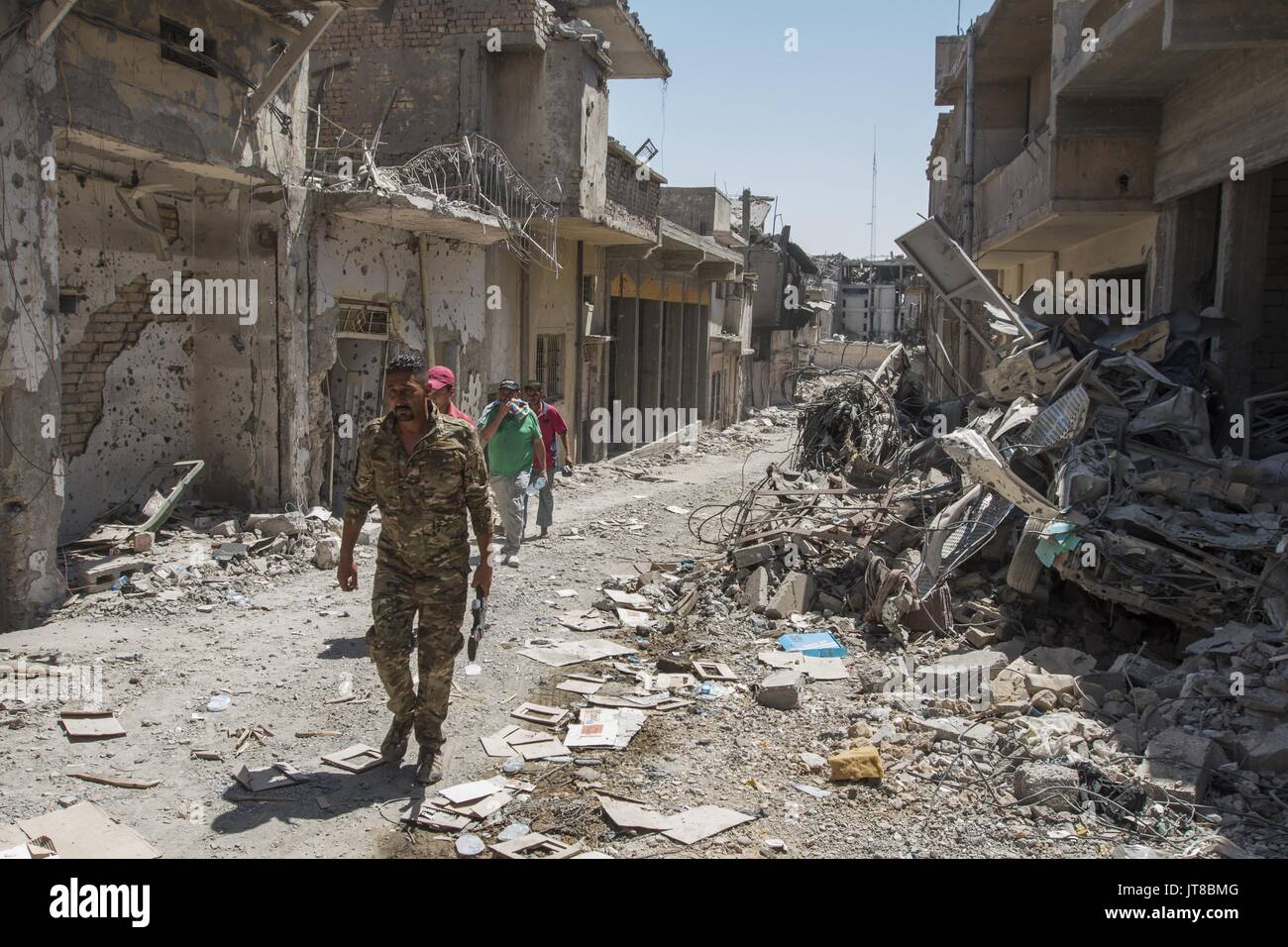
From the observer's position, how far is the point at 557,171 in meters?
14.2

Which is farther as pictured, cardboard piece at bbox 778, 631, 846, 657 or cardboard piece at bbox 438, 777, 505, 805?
cardboard piece at bbox 778, 631, 846, 657

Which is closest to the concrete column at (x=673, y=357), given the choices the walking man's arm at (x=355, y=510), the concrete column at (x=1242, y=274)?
the concrete column at (x=1242, y=274)

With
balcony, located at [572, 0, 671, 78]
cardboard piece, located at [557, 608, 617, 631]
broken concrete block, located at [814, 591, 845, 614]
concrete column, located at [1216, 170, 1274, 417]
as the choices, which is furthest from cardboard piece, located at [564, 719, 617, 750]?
balcony, located at [572, 0, 671, 78]

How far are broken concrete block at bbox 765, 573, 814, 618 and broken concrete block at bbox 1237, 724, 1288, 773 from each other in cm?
349

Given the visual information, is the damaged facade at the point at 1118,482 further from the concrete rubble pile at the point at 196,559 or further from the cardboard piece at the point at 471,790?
the concrete rubble pile at the point at 196,559

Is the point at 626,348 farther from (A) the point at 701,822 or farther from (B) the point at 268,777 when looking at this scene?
(A) the point at 701,822

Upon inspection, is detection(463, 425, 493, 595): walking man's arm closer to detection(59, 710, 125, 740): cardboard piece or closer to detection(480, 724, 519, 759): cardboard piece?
detection(480, 724, 519, 759): cardboard piece

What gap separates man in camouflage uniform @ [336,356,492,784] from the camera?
4410 millimetres

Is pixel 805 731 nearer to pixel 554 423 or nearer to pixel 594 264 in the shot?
pixel 554 423

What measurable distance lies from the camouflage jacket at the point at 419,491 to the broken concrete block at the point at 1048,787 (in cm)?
265

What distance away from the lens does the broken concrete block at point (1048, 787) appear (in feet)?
14.0

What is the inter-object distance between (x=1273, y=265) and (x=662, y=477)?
1008 centimetres

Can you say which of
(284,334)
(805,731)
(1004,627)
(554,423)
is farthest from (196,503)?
(1004,627)

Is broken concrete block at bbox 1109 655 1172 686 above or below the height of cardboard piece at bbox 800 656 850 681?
above
